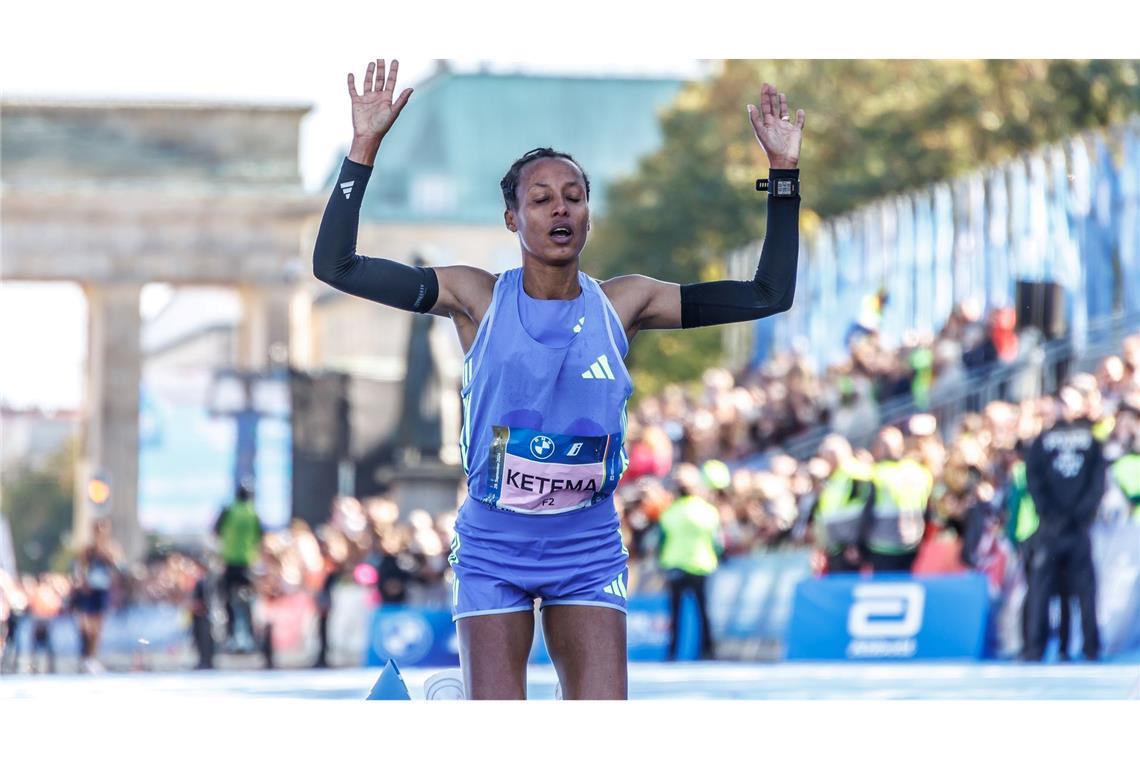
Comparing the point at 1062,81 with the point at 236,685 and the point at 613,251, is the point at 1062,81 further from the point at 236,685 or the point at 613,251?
the point at 236,685

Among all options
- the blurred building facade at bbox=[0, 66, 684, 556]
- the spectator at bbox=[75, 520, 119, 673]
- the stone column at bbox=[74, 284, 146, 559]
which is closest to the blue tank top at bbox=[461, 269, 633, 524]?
the spectator at bbox=[75, 520, 119, 673]

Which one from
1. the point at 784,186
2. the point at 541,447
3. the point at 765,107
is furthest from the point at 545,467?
the point at 765,107

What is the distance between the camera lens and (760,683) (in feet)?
39.4

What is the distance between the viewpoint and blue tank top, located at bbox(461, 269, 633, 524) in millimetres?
5172

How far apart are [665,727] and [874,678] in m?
8.71

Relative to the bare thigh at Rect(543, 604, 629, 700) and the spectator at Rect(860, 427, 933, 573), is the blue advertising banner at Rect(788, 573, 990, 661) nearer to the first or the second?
the spectator at Rect(860, 427, 933, 573)

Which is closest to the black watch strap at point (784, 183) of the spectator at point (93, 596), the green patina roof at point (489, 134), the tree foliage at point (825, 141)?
the spectator at point (93, 596)

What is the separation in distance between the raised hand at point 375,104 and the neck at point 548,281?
1.69ft

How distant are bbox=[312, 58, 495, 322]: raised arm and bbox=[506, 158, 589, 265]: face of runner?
0.23 m

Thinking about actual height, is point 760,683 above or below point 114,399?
below

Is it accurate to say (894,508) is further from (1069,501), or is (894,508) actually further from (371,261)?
(371,261)

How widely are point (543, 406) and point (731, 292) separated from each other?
660mm

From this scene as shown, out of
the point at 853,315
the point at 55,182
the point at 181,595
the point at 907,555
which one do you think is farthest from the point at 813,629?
the point at 55,182

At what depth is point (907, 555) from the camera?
1492 centimetres
